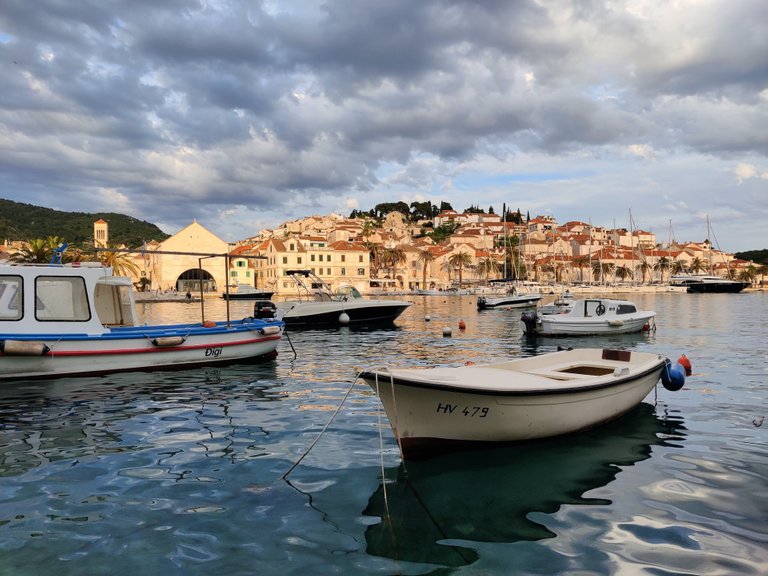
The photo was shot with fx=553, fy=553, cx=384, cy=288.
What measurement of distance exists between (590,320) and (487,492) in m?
23.1

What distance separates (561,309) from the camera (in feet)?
131

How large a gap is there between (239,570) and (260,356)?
14.0m

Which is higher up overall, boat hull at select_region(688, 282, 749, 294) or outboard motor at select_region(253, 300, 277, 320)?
outboard motor at select_region(253, 300, 277, 320)

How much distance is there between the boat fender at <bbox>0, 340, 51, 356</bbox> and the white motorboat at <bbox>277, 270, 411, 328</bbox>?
62.1 ft

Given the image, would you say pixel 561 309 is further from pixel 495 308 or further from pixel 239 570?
pixel 239 570

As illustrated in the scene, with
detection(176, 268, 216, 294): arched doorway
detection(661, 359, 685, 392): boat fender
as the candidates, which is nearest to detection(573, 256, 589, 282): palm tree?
detection(176, 268, 216, 294): arched doorway

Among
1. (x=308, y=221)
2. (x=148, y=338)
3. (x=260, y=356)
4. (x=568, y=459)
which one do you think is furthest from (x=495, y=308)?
(x=308, y=221)

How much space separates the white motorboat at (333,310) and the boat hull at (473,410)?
2493 cm

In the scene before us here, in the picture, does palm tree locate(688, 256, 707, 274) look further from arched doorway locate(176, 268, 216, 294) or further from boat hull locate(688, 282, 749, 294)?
arched doorway locate(176, 268, 216, 294)

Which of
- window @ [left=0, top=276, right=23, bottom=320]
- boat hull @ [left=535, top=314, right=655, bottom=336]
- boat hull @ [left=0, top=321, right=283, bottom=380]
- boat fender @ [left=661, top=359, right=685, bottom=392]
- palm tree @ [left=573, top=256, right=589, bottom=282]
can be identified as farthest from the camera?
palm tree @ [left=573, top=256, right=589, bottom=282]

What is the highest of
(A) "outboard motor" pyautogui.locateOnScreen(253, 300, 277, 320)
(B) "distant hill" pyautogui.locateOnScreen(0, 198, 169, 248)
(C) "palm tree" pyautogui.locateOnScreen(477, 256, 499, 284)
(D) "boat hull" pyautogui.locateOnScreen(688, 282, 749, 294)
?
(B) "distant hill" pyautogui.locateOnScreen(0, 198, 169, 248)

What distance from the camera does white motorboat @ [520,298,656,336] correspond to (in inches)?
1113

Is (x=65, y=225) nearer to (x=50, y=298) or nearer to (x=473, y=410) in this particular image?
(x=50, y=298)

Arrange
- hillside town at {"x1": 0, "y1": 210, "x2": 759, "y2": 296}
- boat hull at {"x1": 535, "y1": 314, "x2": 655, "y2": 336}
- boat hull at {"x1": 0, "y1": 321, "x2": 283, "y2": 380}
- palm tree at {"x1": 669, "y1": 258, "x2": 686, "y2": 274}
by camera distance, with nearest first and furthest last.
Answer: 1. boat hull at {"x1": 0, "y1": 321, "x2": 283, "y2": 380}
2. boat hull at {"x1": 535, "y1": 314, "x2": 655, "y2": 336}
3. hillside town at {"x1": 0, "y1": 210, "x2": 759, "y2": 296}
4. palm tree at {"x1": 669, "y1": 258, "x2": 686, "y2": 274}
